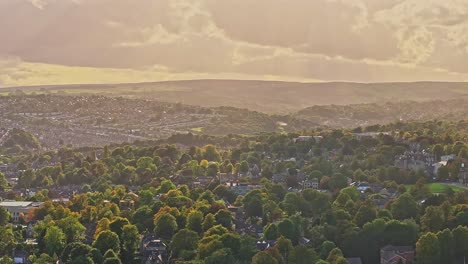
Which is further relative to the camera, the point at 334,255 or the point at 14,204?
the point at 14,204

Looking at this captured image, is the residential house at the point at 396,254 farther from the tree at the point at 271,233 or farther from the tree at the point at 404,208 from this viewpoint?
the tree at the point at 404,208

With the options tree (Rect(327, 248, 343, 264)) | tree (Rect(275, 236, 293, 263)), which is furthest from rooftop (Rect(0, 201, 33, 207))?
tree (Rect(327, 248, 343, 264))

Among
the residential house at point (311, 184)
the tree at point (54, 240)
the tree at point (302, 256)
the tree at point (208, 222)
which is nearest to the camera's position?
the tree at point (302, 256)

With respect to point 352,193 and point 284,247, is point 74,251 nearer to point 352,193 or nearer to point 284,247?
point 284,247

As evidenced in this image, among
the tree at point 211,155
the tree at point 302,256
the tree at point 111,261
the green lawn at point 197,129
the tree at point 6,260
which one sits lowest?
the green lawn at point 197,129

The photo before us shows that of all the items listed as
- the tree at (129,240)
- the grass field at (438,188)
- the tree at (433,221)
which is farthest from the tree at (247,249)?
the grass field at (438,188)

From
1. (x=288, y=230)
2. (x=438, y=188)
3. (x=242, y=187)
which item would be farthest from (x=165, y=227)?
(x=438, y=188)
